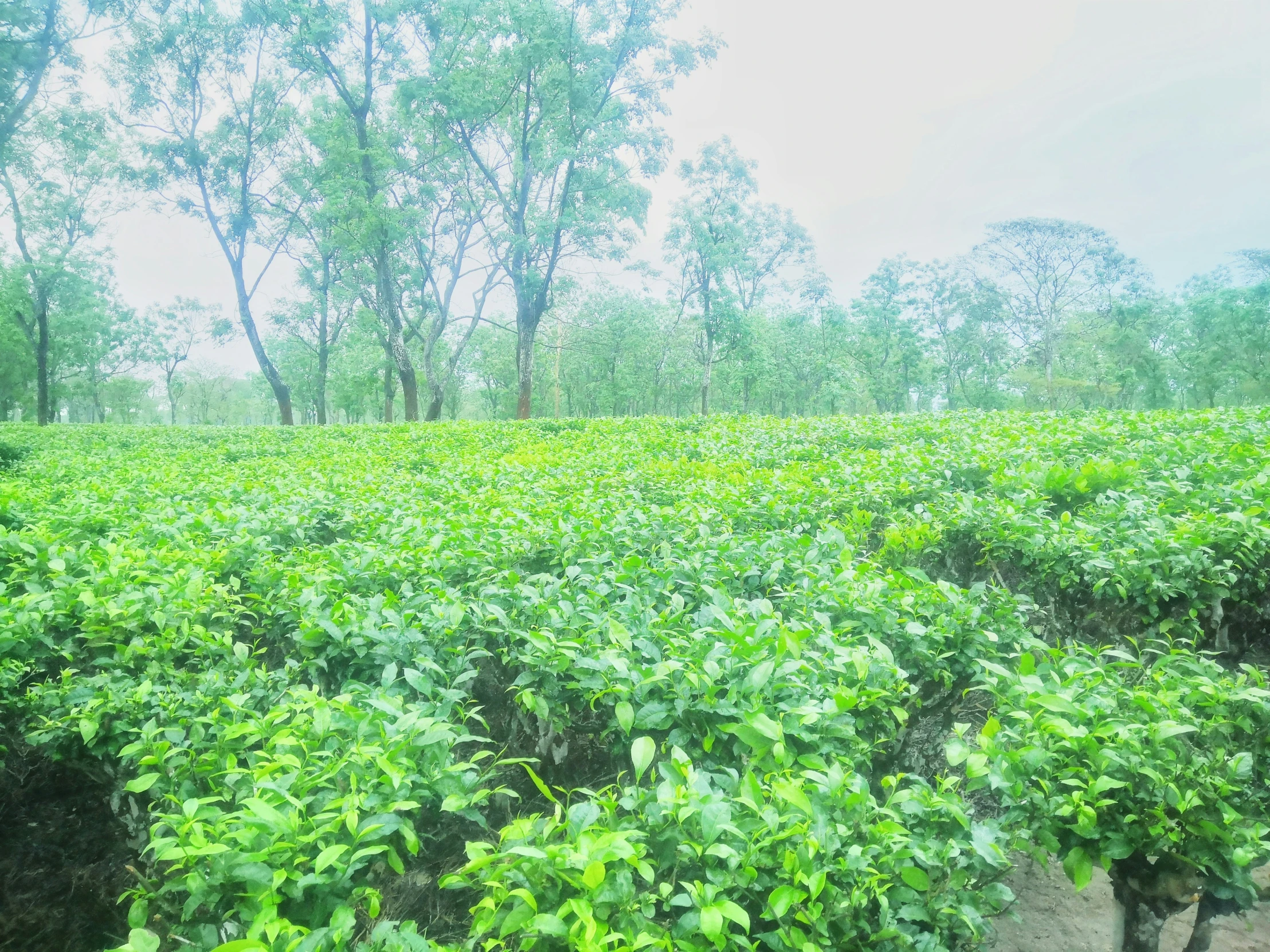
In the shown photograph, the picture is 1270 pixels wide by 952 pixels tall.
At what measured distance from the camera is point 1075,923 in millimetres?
2637

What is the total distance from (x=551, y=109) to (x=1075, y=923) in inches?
958

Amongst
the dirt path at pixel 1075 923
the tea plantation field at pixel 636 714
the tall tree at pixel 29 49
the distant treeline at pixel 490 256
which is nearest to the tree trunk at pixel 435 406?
the distant treeline at pixel 490 256

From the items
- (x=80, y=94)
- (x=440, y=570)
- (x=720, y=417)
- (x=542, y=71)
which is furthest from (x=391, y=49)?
(x=440, y=570)

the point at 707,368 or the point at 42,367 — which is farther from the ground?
the point at 707,368

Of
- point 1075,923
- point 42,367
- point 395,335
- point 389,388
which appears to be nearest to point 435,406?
point 395,335

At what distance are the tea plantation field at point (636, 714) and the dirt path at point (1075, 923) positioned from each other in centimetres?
62

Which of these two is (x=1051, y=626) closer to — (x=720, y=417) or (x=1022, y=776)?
(x=1022, y=776)

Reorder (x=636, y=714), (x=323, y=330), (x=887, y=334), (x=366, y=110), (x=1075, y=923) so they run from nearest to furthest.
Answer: (x=636, y=714) < (x=1075, y=923) < (x=366, y=110) < (x=323, y=330) < (x=887, y=334)

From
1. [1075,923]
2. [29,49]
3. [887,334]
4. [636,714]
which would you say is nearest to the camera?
[636,714]

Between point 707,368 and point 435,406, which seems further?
point 707,368

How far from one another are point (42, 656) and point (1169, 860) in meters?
3.70

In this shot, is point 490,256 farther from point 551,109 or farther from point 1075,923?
point 1075,923

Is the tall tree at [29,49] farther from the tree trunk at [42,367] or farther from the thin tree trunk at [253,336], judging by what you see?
the tree trunk at [42,367]

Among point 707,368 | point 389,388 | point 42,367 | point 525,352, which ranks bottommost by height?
point 389,388
